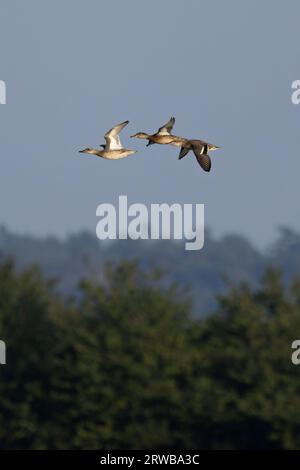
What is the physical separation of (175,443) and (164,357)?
5267 millimetres

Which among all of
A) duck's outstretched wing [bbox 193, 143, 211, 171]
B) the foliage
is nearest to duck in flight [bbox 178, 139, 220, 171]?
duck's outstretched wing [bbox 193, 143, 211, 171]

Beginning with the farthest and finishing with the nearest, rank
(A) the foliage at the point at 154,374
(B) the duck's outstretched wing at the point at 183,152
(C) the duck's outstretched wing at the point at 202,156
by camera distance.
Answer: (A) the foliage at the point at 154,374 < (B) the duck's outstretched wing at the point at 183,152 < (C) the duck's outstretched wing at the point at 202,156

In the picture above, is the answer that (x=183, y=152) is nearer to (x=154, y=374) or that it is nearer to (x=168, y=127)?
(x=168, y=127)

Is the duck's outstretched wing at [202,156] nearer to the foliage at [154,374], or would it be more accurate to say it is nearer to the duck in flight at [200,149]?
→ the duck in flight at [200,149]

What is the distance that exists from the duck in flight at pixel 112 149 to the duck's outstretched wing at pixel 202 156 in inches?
54.8

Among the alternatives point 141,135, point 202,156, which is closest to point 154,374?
point 141,135

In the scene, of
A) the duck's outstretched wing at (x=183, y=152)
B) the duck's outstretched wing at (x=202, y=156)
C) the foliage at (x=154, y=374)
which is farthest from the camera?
the foliage at (x=154, y=374)

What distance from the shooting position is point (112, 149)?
47812 mm

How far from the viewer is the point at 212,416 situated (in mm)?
107750

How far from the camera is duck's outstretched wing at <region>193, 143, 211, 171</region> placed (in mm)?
47000

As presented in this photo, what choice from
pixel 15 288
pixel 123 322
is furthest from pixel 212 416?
pixel 15 288

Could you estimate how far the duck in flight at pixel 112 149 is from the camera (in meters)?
47.1

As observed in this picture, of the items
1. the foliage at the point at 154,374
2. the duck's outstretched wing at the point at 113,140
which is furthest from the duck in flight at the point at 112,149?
the foliage at the point at 154,374
